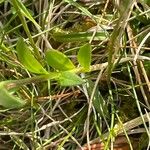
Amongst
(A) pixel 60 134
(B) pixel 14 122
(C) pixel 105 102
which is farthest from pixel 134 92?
(B) pixel 14 122

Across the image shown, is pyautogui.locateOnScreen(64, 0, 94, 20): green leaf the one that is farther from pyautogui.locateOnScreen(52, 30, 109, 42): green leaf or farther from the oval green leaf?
the oval green leaf

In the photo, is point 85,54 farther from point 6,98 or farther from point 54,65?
point 6,98

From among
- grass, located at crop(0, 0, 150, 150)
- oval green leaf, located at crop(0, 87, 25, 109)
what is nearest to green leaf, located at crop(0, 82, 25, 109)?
oval green leaf, located at crop(0, 87, 25, 109)

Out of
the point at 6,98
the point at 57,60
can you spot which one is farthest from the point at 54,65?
the point at 6,98

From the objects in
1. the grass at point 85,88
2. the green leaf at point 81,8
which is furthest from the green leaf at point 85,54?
the green leaf at point 81,8

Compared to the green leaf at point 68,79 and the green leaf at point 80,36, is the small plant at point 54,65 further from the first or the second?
the green leaf at point 80,36

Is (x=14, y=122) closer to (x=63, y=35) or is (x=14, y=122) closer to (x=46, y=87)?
(x=46, y=87)
